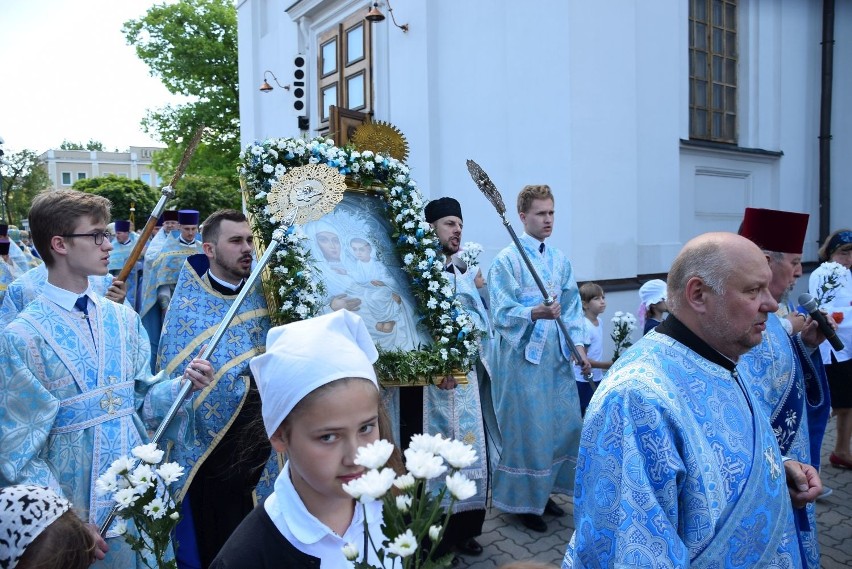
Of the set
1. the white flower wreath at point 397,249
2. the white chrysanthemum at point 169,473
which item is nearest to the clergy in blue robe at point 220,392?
the white flower wreath at point 397,249

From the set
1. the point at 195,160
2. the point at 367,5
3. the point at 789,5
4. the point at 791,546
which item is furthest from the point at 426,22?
the point at 195,160

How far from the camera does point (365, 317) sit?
→ 151 inches

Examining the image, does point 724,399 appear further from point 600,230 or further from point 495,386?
point 600,230

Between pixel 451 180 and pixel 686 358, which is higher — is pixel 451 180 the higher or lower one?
the higher one

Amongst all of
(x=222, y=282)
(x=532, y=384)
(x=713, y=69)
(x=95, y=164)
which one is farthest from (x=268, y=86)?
(x=95, y=164)

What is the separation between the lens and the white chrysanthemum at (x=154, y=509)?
6.83ft

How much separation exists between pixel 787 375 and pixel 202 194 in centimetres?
2559

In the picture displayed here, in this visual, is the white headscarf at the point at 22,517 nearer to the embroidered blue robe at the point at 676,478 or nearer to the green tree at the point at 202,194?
the embroidered blue robe at the point at 676,478

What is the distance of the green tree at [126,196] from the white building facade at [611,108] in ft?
73.1

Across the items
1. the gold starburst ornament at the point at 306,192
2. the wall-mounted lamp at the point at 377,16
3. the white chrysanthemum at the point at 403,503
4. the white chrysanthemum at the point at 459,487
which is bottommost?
the white chrysanthemum at the point at 403,503

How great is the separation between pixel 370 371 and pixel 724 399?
1.14 metres

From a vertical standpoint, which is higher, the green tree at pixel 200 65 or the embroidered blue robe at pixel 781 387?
the green tree at pixel 200 65

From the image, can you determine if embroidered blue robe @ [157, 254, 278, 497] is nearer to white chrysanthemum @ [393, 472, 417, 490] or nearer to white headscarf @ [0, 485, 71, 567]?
white headscarf @ [0, 485, 71, 567]

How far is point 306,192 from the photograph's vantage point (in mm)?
3633
